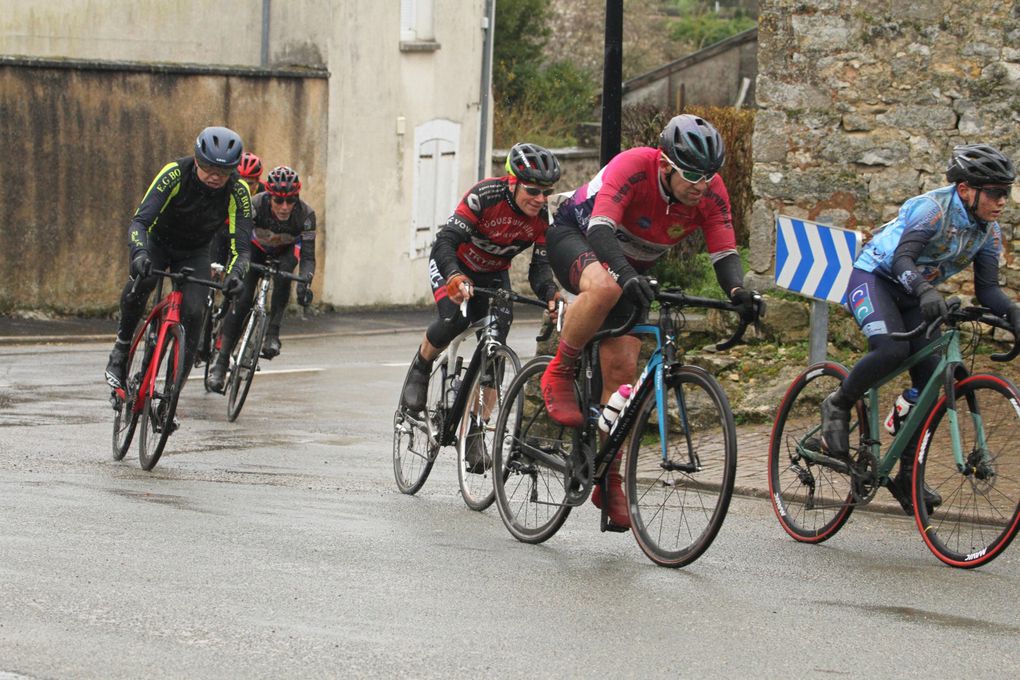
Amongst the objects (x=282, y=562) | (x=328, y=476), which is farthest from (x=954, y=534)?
(x=328, y=476)

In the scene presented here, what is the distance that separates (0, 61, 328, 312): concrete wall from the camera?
913 inches

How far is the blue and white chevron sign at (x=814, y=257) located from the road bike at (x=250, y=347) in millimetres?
4475

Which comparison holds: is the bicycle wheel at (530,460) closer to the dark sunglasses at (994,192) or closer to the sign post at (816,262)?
the dark sunglasses at (994,192)

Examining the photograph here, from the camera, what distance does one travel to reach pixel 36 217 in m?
23.4

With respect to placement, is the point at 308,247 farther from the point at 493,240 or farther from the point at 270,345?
the point at 493,240

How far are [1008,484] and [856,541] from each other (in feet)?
3.73

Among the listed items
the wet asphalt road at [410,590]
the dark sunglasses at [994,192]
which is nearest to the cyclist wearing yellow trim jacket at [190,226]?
the wet asphalt road at [410,590]

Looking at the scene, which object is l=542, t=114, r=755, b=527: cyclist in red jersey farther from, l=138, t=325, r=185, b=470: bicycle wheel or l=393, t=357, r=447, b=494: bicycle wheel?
l=138, t=325, r=185, b=470: bicycle wheel

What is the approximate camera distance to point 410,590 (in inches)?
272

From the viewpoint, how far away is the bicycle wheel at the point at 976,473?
7.53m

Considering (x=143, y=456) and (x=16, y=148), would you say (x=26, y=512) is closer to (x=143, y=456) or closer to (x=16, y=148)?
(x=143, y=456)

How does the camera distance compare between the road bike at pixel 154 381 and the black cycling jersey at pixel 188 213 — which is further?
the black cycling jersey at pixel 188 213

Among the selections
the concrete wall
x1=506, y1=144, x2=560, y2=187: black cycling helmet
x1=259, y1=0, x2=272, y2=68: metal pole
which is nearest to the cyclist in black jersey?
x1=506, y1=144, x2=560, y2=187: black cycling helmet

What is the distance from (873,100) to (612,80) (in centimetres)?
194
